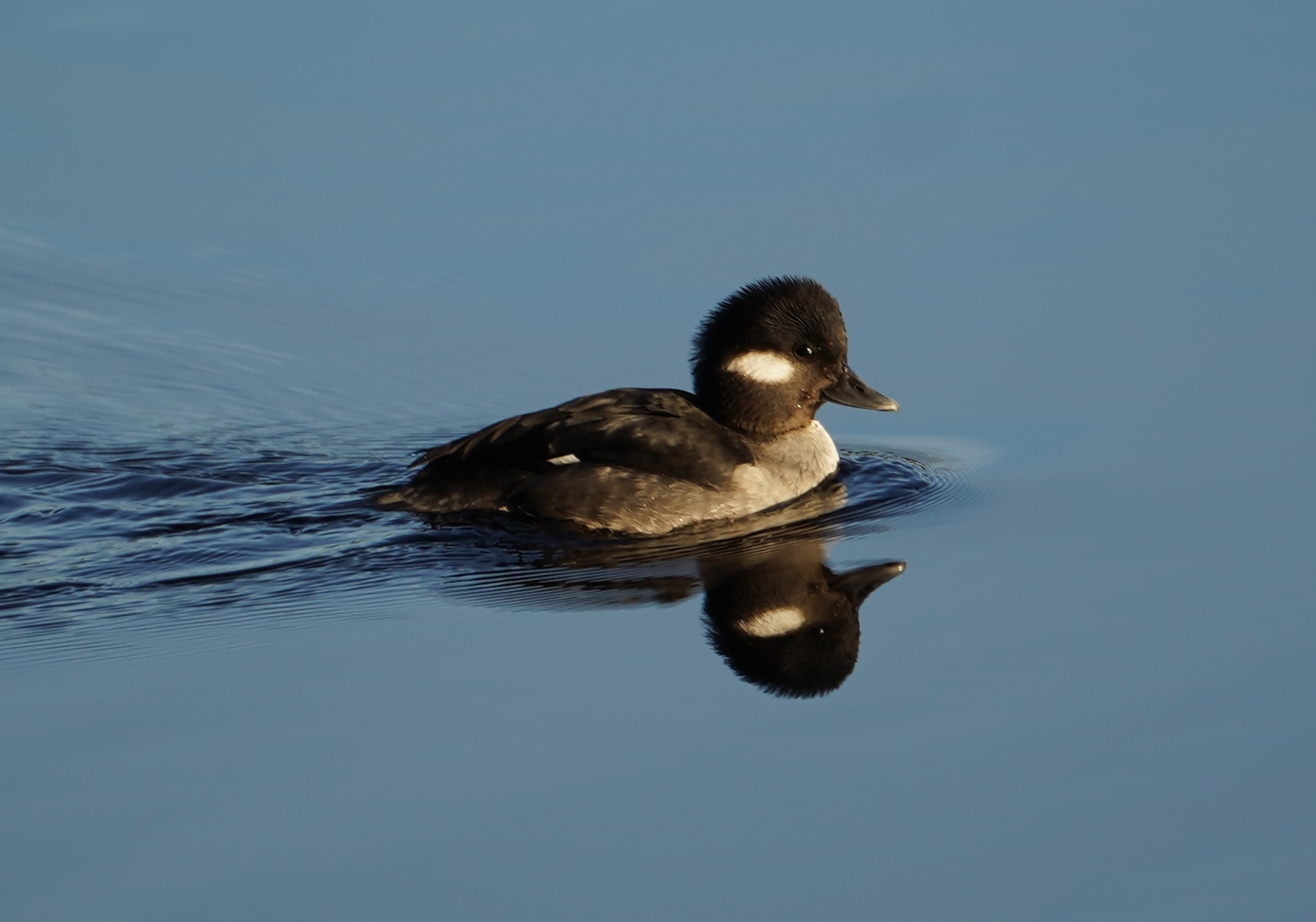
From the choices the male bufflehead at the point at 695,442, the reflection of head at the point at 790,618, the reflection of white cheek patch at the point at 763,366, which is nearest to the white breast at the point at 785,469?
the male bufflehead at the point at 695,442

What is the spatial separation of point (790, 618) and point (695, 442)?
6.85 ft

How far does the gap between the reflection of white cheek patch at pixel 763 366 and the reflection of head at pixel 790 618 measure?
1.41 meters

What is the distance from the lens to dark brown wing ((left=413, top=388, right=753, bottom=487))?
1048 cm

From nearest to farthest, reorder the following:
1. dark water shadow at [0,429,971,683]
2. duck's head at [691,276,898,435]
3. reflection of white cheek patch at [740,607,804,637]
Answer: reflection of white cheek patch at [740,607,804,637] < dark water shadow at [0,429,971,683] < duck's head at [691,276,898,435]

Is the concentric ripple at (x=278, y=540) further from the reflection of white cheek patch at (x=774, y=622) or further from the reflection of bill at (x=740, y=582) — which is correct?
the reflection of white cheek patch at (x=774, y=622)

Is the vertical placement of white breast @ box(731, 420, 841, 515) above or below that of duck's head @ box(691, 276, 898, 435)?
below

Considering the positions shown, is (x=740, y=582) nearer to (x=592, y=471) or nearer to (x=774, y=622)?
(x=774, y=622)

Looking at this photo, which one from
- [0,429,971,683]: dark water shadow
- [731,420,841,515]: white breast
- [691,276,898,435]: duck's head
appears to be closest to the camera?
[0,429,971,683]: dark water shadow

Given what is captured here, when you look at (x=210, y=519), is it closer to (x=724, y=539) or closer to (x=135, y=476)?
(x=135, y=476)

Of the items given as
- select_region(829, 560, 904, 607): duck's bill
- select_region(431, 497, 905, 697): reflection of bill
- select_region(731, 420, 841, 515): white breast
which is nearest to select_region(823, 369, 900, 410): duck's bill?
select_region(731, 420, 841, 515): white breast

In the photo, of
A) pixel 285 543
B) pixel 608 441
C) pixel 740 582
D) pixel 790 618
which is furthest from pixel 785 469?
pixel 285 543

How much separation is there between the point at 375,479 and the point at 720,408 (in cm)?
220

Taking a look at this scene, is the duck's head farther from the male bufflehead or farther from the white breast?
the white breast

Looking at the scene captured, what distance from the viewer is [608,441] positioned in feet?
34.4
